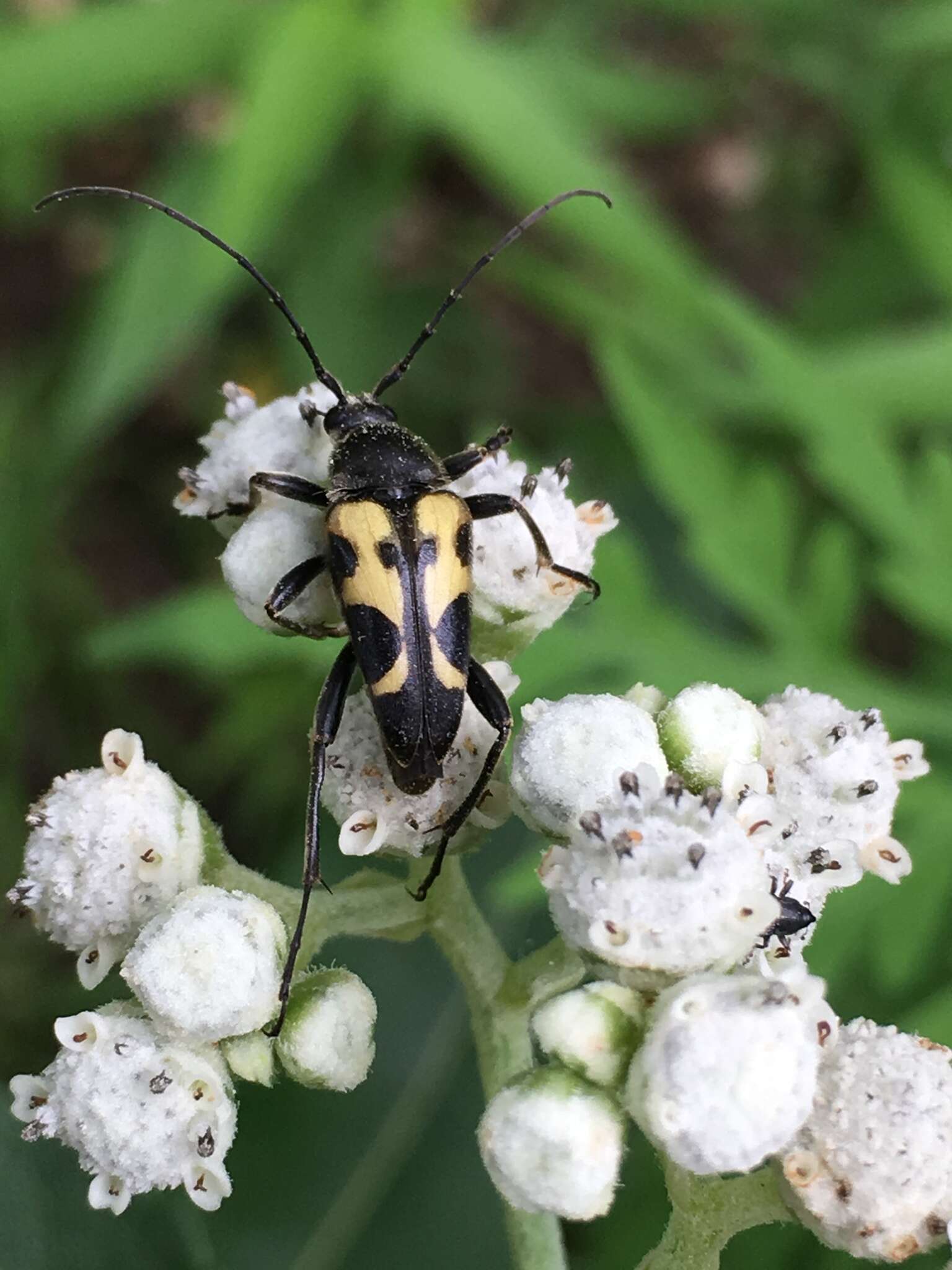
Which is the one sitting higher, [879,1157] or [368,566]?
[368,566]

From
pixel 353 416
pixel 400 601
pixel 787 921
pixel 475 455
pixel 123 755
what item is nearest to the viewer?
pixel 787 921

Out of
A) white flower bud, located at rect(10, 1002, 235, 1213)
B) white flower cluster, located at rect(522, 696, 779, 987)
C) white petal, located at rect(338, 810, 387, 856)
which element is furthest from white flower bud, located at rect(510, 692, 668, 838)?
white flower bud, located at rect(10, 1002, 235, 1213)

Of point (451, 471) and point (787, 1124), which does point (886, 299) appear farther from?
point (787, 1124)

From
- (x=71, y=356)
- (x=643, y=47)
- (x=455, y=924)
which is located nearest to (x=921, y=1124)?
(x=455, y=924)

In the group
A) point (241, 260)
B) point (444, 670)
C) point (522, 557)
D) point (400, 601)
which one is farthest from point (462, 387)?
point (444, 670)

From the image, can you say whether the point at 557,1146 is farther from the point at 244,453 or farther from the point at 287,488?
the point at 244,453

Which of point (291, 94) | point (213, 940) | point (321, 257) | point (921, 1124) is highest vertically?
point (291, 94)
